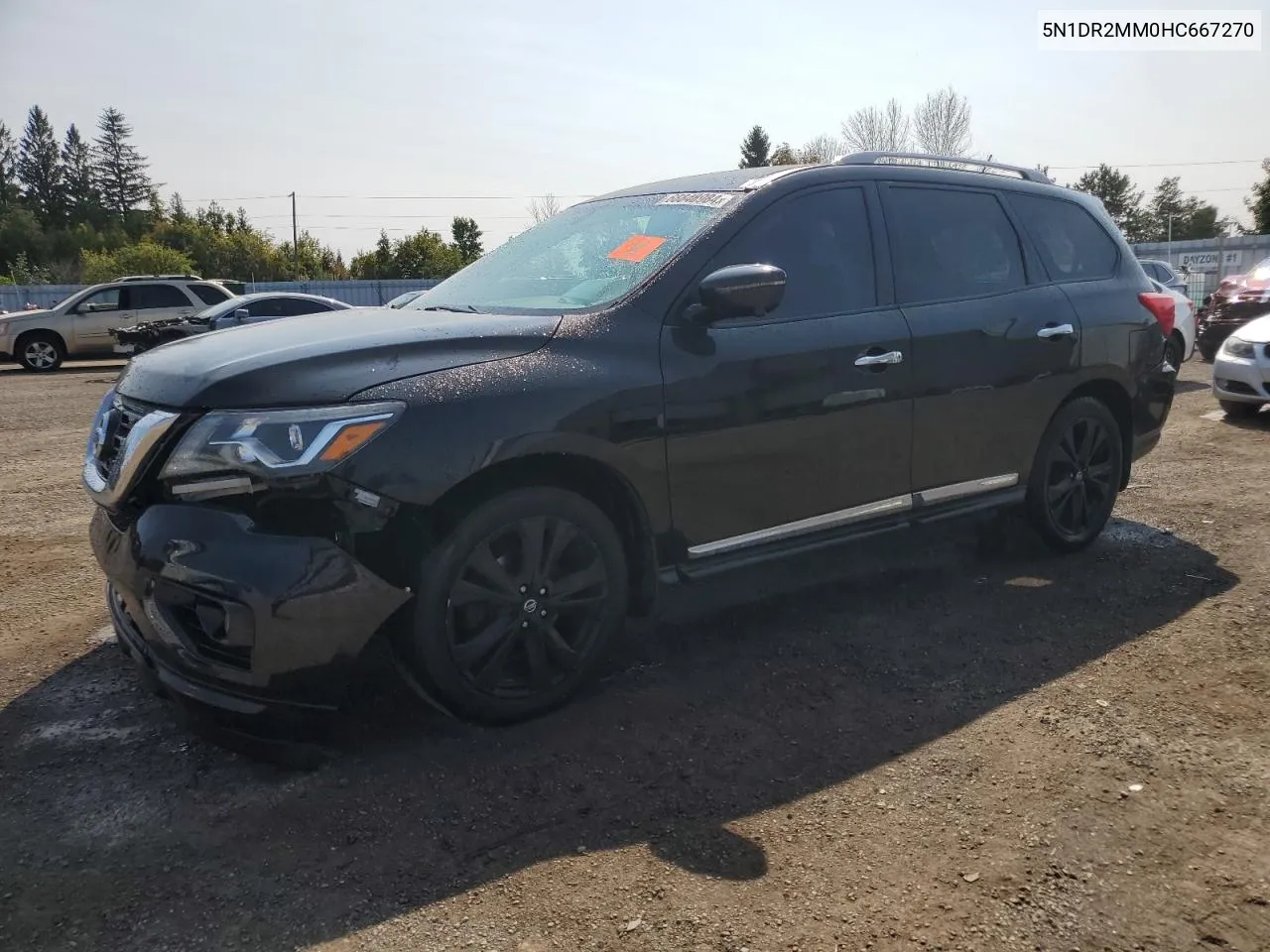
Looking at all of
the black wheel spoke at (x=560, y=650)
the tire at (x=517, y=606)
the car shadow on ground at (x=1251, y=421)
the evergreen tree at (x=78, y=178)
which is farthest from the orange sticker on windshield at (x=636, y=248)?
the evergreen tree at (x=78, y=178)

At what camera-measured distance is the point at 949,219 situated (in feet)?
14.6

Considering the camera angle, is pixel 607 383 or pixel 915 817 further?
pixel 607 383

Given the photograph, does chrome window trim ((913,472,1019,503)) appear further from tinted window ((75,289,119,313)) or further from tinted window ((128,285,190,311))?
tinted window ((75,289,119,313))

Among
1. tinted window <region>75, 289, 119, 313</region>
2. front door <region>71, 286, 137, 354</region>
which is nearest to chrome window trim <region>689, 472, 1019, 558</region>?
front door <region>71, 286, 137, 354</region>

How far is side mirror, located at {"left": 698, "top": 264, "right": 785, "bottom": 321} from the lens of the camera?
3.30 metres

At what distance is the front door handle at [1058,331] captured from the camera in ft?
15.1

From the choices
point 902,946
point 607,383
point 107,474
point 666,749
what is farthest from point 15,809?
point 902,946

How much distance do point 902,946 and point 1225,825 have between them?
1069 millimetres

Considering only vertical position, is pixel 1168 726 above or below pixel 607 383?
below

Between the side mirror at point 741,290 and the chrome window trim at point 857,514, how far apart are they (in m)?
0.81

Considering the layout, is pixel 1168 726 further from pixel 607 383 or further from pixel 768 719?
pixel 607 383

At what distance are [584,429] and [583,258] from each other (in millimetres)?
991

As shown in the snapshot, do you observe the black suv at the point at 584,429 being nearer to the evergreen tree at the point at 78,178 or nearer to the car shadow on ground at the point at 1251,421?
the car shadow on ground at the point at 1251,421

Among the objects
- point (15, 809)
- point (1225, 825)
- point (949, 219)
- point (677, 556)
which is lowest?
point (1225, 825)
